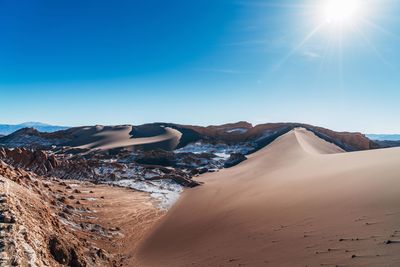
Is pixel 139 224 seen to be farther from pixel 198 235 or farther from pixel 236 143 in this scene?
pixel 236 143

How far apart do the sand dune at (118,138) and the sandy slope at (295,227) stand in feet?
157

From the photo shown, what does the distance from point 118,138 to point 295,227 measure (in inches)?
2753

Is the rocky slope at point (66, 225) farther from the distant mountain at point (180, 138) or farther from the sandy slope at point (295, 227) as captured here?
the distant mountain at point (180, 138)

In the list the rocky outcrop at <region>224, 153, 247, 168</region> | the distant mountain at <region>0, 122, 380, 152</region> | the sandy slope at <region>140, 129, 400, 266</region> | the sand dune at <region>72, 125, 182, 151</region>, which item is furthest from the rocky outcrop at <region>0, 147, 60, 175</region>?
the sand dune at <region>72, 125, 182, 151</region>

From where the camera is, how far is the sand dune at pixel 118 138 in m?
64.4

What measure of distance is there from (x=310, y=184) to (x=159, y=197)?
10742 millimetres

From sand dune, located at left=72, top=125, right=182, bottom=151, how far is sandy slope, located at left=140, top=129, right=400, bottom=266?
47.9 metres

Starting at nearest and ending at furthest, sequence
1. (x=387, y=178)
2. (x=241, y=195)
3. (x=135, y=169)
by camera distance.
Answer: (x=387, y=178)
(x=241, y=195)
(x=135, y=169)

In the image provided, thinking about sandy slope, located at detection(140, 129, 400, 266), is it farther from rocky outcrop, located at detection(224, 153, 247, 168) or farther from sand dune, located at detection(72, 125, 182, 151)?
sand dune, located at detection(72, 125, 182, 151)

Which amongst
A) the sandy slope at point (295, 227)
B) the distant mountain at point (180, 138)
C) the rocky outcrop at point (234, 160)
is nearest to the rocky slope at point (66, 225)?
the sandy slope at point (295, 227)

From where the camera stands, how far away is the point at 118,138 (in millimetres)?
75562

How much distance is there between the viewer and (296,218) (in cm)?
1080

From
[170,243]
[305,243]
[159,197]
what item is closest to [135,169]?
[159,197]

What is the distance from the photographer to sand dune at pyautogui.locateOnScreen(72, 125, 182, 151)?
64438 millimetres
